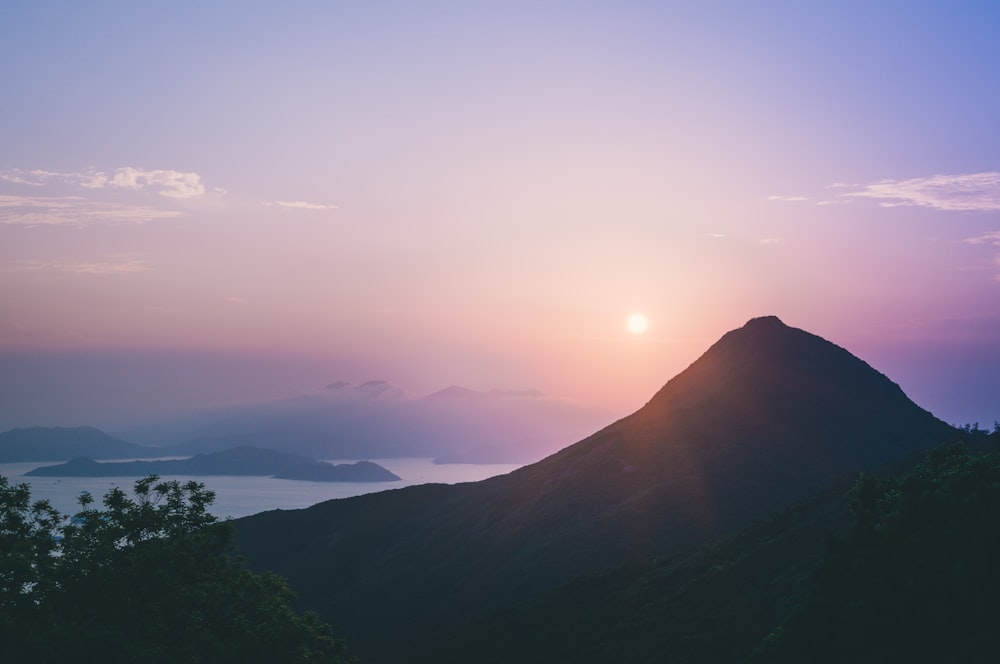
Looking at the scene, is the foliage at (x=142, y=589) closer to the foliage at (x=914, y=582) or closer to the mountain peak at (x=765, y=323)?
the foliage at (x=914, y=582)

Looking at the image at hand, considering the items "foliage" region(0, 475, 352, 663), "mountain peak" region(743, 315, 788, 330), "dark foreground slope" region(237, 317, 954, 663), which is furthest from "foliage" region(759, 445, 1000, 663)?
"mountain peak" region(743, 315, 788, 330)

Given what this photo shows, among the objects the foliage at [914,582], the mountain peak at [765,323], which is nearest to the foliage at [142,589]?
the foliage at [914,582]

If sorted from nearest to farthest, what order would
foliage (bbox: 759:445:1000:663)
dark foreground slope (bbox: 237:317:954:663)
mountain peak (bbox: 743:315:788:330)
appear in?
foliage (bbox: 759:445:1000:663), dark foreground slope (bbox: 237:317:954:663), mountain peak (bbox: 743:315:788:330)

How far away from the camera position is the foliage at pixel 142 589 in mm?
37594

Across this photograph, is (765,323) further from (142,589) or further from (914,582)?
(142,589)

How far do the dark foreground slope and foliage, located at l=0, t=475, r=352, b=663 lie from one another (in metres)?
49.7

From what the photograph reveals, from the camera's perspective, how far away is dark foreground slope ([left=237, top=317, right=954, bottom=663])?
359 ft

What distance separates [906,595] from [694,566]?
146ft

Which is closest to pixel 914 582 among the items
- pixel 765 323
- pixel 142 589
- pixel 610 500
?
pixel 142 589

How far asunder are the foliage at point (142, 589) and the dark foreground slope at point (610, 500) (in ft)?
163

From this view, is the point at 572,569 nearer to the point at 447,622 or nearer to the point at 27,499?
the point at 447,622

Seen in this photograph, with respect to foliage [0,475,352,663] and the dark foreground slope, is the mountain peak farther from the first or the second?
foliage [0,475,352,663]

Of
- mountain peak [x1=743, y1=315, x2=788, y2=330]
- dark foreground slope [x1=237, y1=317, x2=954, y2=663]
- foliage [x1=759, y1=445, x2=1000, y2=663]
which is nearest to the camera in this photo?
foliage [x1=759, y1=445, x2=1000, y2=663]

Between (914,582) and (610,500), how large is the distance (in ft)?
293
